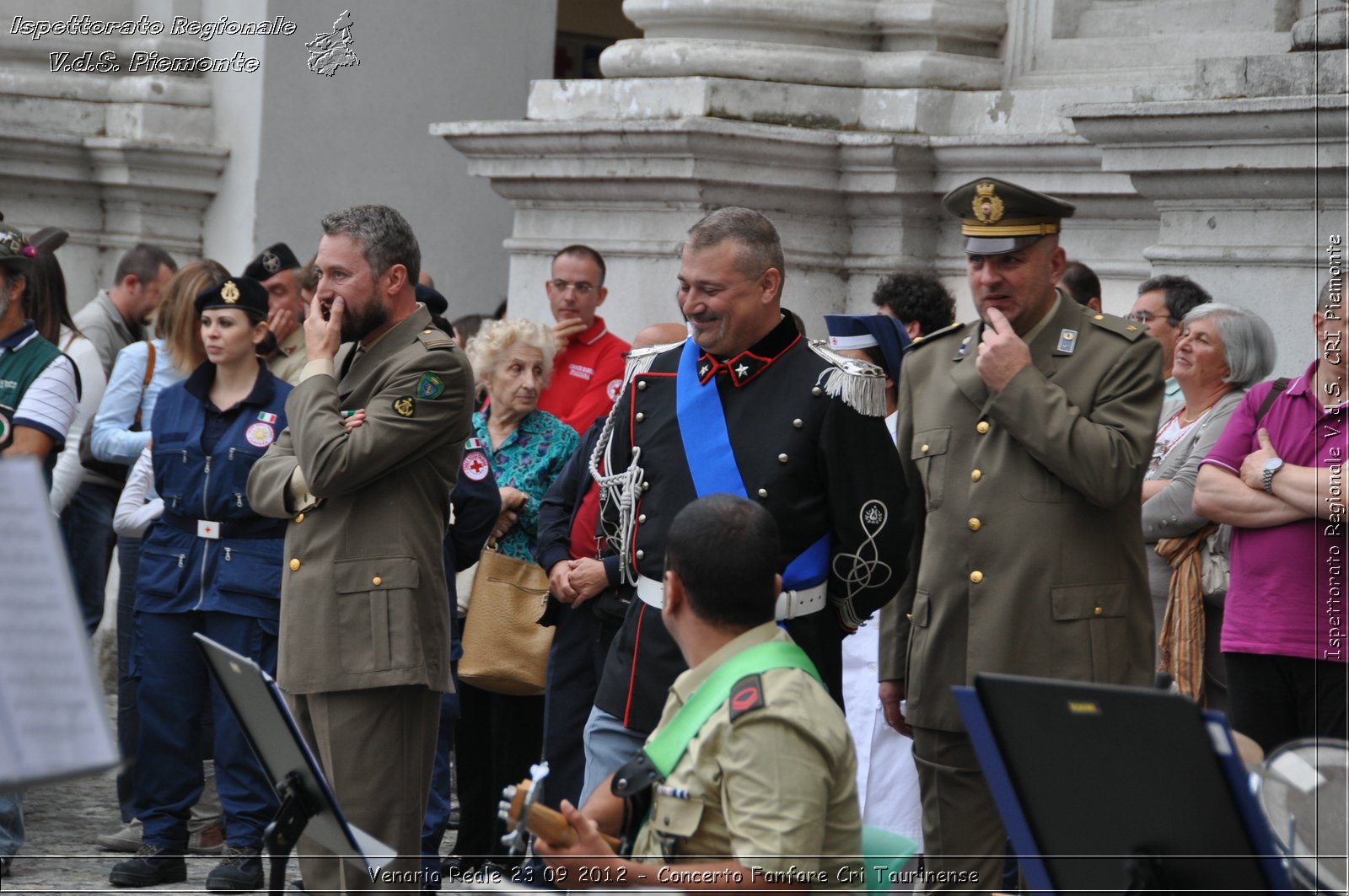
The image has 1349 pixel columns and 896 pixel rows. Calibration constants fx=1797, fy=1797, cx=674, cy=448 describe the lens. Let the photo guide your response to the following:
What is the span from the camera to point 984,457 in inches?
169

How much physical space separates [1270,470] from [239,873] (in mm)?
3550

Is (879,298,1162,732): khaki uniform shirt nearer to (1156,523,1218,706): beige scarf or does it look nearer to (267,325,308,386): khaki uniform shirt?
(1156,523,1218,706): beige scarf

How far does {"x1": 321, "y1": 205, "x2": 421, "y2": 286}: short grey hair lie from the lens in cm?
472

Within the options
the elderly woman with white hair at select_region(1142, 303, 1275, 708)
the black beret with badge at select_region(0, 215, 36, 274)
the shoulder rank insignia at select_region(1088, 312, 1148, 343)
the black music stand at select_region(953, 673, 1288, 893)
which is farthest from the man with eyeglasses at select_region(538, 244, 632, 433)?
the black music stand at select_region(953, 673, 1288, 893)

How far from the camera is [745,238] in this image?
4.39 m

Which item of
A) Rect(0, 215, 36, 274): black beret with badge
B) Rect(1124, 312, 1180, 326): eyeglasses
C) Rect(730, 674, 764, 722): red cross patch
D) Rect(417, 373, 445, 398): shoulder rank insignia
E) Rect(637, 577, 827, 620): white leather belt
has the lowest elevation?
Rect(730, 674, 764, 722): red cross patch

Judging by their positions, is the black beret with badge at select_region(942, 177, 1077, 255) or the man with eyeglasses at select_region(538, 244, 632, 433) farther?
the man with eyeglasses at select_region(538, 244, 632, 433)

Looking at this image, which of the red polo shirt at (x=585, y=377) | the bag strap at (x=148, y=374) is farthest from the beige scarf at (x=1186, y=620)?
the bag strap at (x=148, y=374)

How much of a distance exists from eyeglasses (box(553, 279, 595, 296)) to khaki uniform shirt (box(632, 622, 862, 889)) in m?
4.34

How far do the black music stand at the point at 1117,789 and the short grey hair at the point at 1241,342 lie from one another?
9.86ft

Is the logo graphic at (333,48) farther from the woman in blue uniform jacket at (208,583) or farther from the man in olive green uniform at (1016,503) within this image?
the man in olive green uniform at (1016,503)

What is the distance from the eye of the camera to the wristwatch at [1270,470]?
4988 millimetres

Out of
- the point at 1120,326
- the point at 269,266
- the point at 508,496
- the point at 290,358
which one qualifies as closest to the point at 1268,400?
the point at 1120,326

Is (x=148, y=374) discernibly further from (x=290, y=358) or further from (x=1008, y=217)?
(x=1008, y=217)
